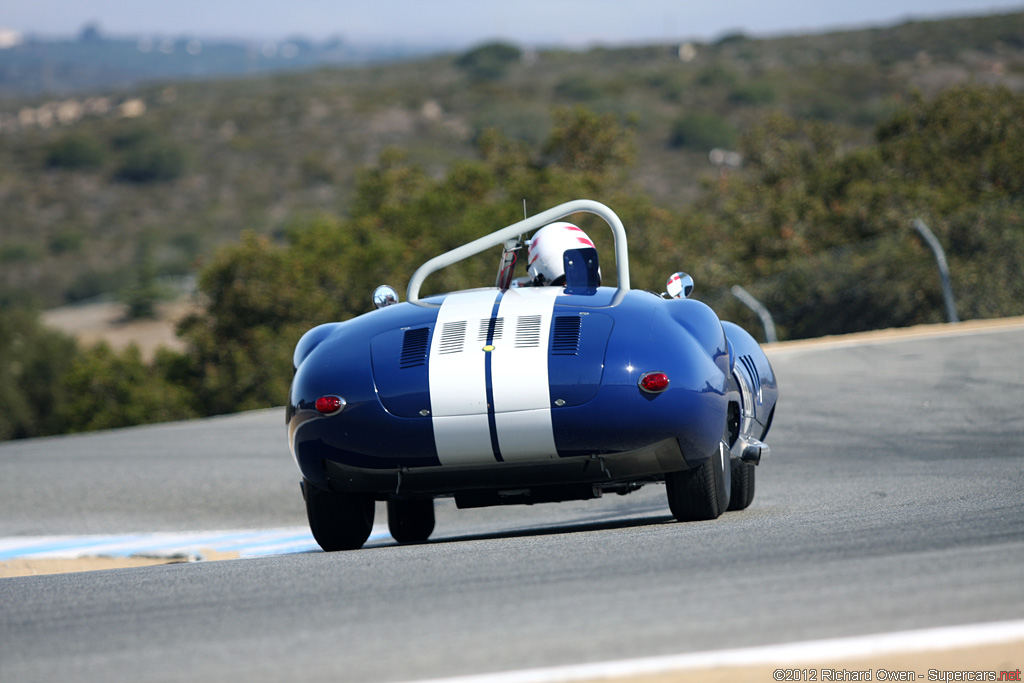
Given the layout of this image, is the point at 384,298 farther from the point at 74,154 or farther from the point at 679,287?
the point at 74,154

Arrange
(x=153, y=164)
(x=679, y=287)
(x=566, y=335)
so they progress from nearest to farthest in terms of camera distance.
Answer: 1. (x=566, y=335)
2. (x=679, y=287)
3. (x=153, y=164)

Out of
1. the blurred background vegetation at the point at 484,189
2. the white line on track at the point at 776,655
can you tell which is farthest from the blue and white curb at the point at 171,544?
the blurred background vegetation at the point at 484,189

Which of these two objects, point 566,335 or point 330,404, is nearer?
point 566,335

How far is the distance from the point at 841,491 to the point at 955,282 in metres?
11.9

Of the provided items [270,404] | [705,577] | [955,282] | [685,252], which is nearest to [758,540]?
[705,577]

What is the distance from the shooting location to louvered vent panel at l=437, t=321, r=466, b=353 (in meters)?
5.39

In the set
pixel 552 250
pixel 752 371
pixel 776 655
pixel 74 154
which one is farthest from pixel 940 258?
pixel 74 154

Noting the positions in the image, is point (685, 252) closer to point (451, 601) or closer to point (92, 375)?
point (92, 375)

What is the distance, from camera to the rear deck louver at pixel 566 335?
5.31 metres

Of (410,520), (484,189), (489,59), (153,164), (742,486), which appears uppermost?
(742,486)

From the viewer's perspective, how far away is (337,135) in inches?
3942

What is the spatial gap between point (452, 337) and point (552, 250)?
47.4 inches

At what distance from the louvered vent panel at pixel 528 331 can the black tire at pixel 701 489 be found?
0.88 m

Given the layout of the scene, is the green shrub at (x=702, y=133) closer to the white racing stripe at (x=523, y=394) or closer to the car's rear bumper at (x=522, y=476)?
the car's rear bumper at (x=522, y=476)
